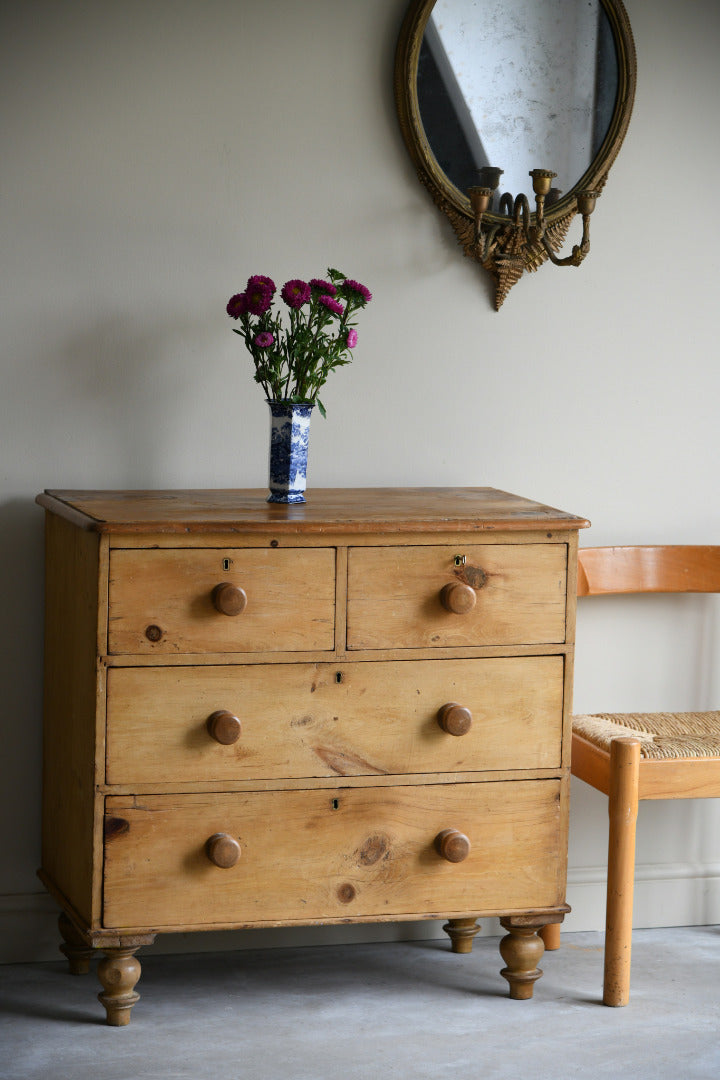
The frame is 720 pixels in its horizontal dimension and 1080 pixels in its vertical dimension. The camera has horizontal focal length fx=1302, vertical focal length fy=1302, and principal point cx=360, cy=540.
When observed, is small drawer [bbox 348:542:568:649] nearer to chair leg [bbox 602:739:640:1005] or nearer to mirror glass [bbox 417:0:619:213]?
chair leg [bbox 602:739:640:1005]

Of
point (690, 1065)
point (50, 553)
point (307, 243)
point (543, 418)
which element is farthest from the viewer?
point (543, 418)

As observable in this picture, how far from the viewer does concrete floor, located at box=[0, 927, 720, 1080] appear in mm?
2201

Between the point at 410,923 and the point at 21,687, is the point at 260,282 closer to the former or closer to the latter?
the point at 21,687

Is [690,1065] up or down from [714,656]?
down

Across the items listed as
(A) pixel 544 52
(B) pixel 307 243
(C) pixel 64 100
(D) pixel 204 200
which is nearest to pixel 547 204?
(A) pixel 544 52

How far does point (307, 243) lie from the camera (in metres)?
2.69

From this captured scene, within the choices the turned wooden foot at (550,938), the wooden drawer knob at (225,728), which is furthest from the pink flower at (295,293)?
the turned wooden foot at (550,938)

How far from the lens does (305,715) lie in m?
2.25

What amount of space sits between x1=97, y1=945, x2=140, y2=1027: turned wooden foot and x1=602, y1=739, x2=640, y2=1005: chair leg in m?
0.88

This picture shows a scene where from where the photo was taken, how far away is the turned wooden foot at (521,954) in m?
2.43

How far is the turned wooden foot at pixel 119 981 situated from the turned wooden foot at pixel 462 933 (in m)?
0.72

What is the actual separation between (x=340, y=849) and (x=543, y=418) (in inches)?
42.8

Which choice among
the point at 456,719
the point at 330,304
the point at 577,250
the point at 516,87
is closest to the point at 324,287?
the point at 330,304

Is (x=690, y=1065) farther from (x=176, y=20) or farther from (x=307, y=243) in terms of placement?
(x=176, y=20)
